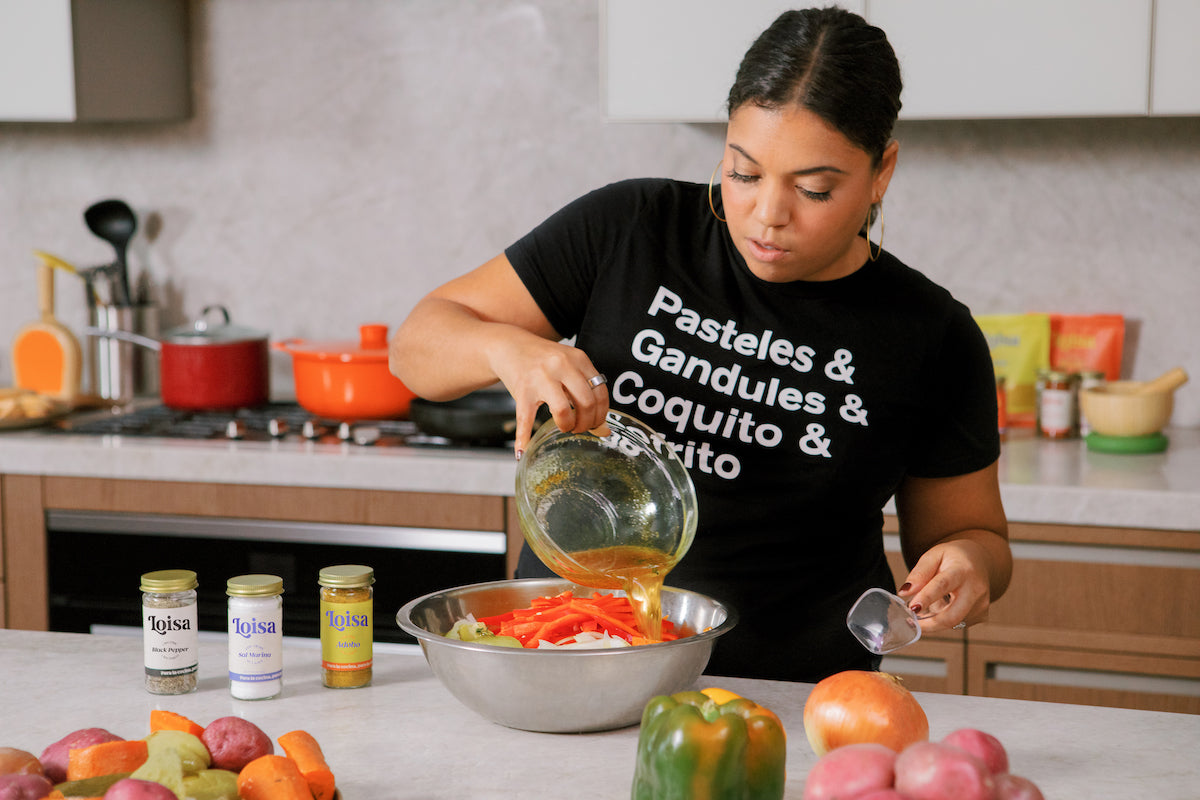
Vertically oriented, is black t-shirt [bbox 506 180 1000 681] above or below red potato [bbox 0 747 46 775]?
above

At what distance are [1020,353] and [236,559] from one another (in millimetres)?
1623

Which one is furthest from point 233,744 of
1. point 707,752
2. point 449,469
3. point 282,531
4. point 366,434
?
point 366,434

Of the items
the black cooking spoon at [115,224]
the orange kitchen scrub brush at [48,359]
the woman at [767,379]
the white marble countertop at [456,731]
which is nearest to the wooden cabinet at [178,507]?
the orange kitchen scrub brush at [48,359]

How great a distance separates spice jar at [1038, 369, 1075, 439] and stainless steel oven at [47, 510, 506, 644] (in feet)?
3.66

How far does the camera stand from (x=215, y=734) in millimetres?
940

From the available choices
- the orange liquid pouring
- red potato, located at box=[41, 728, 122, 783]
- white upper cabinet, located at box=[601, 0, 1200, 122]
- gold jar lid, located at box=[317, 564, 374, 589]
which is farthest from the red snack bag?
red potato, located at box=[41, 728, 122, 783]

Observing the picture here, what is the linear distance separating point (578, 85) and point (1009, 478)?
4.25 ft

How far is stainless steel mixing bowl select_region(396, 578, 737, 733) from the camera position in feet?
3.43

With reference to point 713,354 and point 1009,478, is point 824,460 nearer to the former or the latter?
point 713,354

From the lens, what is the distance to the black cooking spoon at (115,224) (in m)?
2.91

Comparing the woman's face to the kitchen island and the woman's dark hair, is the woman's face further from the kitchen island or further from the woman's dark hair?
the kitchen island

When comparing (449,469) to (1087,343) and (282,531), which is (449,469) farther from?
(1087,343)

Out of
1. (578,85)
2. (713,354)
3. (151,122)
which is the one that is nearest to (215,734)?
(713,354)

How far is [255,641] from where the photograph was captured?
1172mm
